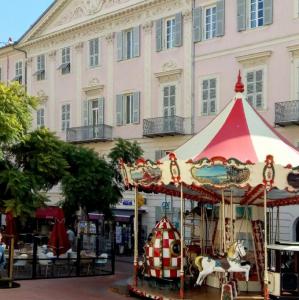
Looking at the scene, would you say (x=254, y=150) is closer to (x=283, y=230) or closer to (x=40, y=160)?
(x=40, y=160)

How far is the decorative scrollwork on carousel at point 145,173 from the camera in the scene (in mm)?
17250

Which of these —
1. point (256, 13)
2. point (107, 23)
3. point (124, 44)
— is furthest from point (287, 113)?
point (107, 23)

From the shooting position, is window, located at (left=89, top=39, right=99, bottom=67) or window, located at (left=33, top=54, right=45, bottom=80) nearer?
window, located at (left=89, top=39, right=99, bottom=67)

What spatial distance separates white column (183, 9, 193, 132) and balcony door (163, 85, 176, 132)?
734 mm

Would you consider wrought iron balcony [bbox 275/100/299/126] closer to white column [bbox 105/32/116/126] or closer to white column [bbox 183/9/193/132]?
white column [bbox 183/9/193/132]

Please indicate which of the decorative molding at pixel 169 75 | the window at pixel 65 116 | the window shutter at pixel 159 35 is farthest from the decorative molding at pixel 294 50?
the window at pixel 65 116

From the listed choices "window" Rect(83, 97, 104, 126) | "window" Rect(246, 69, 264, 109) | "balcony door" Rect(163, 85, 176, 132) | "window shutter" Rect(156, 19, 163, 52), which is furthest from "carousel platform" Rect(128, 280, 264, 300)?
Answer: "window" Rect(83, 97, 104, 126)

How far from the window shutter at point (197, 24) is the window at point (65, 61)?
9855mm

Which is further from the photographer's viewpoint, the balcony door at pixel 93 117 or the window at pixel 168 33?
the balcony door at pixel 93 117

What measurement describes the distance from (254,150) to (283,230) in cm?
1135

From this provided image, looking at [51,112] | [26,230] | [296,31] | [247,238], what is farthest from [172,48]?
[247,238]

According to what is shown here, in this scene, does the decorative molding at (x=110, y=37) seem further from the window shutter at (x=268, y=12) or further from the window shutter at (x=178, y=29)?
the window shutter at (x=268, y=12)

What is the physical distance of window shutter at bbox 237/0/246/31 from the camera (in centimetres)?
2933

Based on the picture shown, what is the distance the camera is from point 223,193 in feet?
61.2
